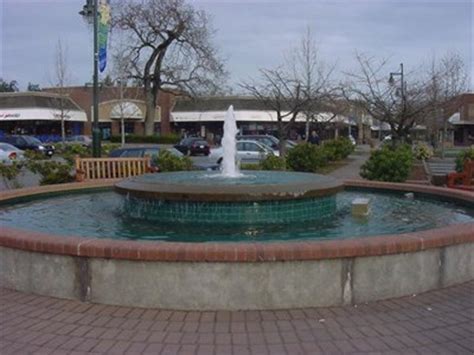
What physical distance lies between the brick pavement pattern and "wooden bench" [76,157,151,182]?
9.74 meters

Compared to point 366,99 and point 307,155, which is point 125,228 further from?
point 366,99

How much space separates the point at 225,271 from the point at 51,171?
11346 mm

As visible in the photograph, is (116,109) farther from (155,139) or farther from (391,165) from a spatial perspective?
(391,165)

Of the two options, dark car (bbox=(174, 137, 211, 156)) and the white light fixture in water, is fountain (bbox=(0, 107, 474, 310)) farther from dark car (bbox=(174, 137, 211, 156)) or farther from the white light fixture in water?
dark car (bbox=(174, 137, 211, 156))

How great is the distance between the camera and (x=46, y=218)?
9.08 m

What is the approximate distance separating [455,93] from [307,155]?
2366 centimetres

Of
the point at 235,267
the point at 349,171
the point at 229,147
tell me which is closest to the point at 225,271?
the point at 235,267

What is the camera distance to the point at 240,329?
187 inches

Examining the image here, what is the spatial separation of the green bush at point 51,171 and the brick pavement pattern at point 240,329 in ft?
32.7

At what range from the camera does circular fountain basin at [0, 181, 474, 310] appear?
5.24 m

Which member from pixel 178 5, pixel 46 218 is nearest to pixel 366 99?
pixel 46 218

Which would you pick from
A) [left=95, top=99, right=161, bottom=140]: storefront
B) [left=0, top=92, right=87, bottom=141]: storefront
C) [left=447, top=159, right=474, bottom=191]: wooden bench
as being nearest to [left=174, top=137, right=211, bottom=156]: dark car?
A: [left=95, top=99, right=161, bottom=140]: storefront

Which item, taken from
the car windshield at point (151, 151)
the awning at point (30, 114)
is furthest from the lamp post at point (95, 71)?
the awning at point (30, 114)

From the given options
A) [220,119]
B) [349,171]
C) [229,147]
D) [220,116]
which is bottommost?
[349,171]
